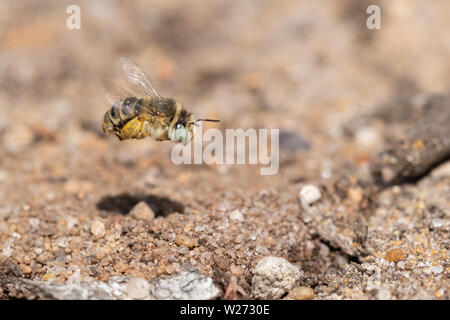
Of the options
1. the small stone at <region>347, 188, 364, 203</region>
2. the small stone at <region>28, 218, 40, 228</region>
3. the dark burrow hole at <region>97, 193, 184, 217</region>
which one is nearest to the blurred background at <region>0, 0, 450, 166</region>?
the small stone at <region>347, 188, 364, 203</region>

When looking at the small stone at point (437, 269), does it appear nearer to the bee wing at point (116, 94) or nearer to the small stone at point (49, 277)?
the bee wing at point (116, 94)

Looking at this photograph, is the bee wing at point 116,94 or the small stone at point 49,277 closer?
the small stone at point 49,277

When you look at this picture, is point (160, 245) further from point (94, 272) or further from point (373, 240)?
point (373, 240)

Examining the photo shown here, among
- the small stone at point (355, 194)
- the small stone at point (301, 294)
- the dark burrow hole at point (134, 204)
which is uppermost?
the small stone at point (355, 194)

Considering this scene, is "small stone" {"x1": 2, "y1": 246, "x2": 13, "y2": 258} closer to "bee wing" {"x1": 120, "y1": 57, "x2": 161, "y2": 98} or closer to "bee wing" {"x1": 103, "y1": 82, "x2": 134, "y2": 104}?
"bee wing" {"x1": 103, "y1": 82, "x2": 134, "y2": 104}

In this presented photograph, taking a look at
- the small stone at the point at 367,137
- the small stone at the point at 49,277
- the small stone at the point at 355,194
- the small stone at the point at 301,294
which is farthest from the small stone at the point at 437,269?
the small stone at the point at 49,277

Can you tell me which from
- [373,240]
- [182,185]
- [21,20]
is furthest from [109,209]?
[21,20]
